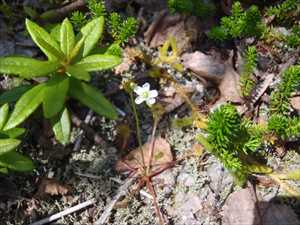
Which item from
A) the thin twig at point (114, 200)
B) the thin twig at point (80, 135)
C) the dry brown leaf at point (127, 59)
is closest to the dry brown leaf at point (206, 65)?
the dry brown leaf at point (127, 59)

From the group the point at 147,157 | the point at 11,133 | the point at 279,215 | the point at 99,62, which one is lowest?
the point at 279,215

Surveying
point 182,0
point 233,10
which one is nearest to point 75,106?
point 182,0

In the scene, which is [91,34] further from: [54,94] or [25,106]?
[25,106]

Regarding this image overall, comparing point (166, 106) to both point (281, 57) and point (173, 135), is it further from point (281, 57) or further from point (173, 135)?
point (281, 57)

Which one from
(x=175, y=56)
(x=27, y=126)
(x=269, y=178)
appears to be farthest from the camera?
(x=175, y=56)

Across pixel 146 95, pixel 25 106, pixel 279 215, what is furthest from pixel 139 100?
pixel 279 215

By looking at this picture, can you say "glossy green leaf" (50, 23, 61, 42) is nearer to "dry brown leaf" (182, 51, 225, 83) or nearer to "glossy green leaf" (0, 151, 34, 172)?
"glossy green leaf" (0, 151, 34, 172)

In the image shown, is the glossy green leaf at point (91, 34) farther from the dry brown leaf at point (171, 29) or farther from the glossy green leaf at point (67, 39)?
the dry brown leaf at point (171, 29)
